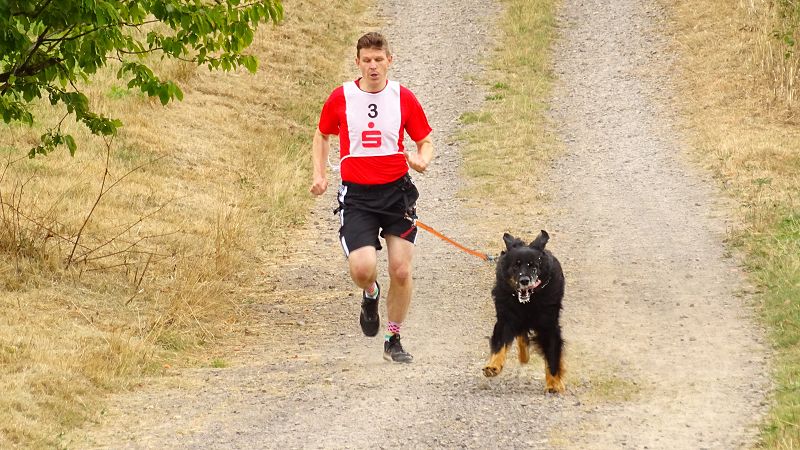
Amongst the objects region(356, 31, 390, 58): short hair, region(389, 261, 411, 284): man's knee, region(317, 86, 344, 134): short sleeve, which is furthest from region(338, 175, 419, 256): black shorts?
region(356, 31, 390, 58): short hair

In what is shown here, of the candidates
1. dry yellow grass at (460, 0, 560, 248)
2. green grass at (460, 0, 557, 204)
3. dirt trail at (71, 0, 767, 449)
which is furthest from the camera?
green grass at (460, 0, 557, 204)

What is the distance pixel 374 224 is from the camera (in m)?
8.17

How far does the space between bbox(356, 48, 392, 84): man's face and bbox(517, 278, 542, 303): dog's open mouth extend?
172cm

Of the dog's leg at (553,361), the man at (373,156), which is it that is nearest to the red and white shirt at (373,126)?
the man at (373,156)

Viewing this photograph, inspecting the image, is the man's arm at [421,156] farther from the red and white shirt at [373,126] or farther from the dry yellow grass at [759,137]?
the dry yellow grass at [759,137]

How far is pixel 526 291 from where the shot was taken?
757cm

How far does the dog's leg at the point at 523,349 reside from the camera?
8.14 metres

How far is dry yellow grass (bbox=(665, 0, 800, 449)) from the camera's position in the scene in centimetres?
874

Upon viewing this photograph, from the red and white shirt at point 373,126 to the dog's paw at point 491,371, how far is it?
1460mm

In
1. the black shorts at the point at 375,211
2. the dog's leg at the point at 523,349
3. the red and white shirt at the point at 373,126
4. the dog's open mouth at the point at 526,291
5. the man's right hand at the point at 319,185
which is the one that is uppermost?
the red and white shirt at the point at 373,126

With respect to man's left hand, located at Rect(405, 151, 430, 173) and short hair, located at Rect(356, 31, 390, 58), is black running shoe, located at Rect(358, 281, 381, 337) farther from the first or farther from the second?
short hair, located at Rect(356, 31, 390, 58)

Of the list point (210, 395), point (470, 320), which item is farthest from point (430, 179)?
point (210, 395)

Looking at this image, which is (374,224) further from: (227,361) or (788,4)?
(788,4)

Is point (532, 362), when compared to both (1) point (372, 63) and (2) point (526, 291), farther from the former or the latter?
(1) point (372, 63)
